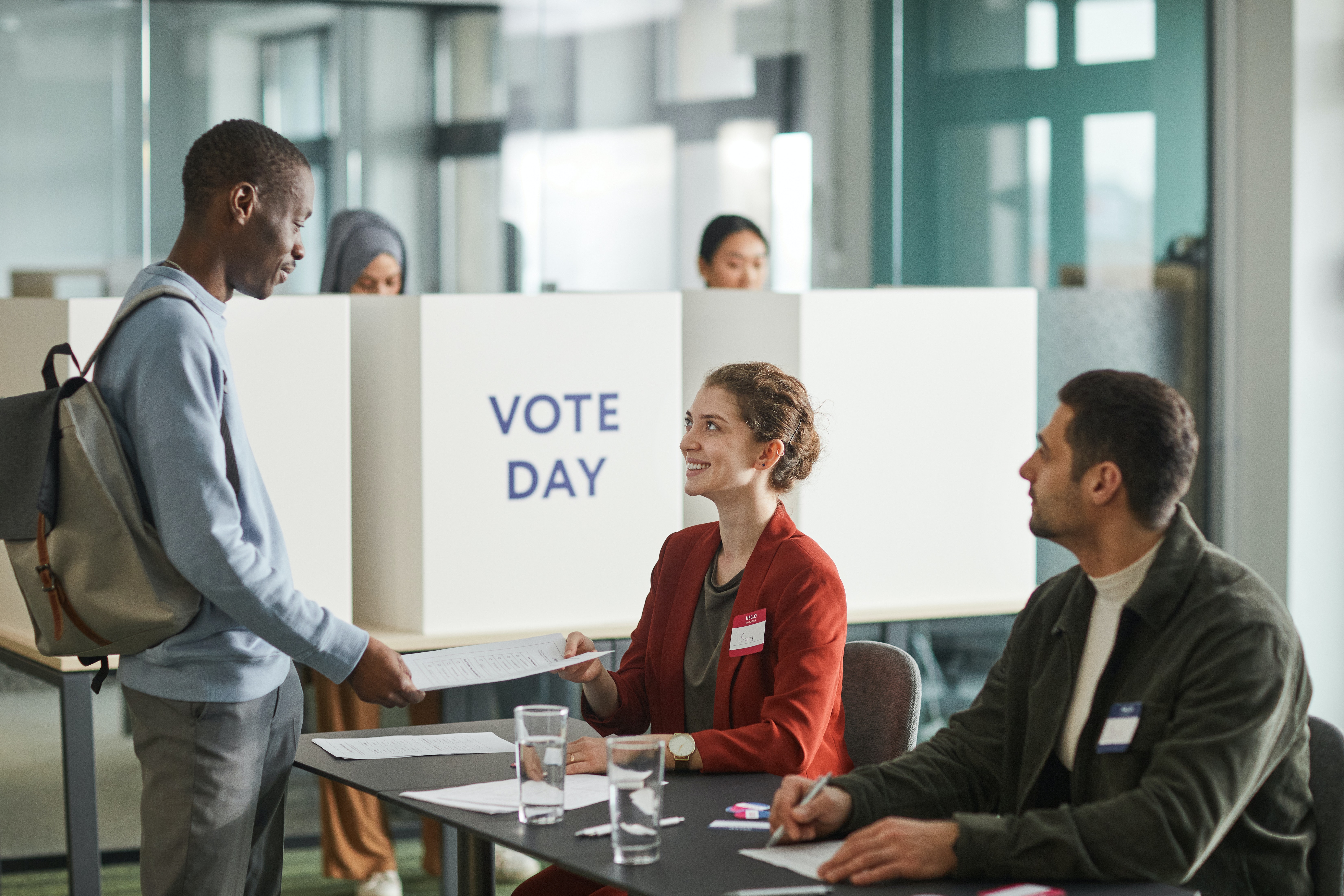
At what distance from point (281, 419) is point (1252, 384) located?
3.26 metres

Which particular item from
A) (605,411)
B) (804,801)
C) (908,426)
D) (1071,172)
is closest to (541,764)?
(804,801)

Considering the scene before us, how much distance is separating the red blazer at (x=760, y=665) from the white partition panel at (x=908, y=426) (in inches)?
37.0

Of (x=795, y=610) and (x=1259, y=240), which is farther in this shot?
(x=1259, y=240)

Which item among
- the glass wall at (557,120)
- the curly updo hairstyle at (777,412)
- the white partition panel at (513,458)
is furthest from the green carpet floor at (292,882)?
the glass wall at (557,120)

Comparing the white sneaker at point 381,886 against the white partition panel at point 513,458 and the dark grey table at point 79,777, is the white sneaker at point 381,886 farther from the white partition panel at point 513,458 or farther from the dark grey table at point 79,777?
the dark grey table at point 79,777

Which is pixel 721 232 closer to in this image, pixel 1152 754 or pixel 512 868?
pixel 512 868

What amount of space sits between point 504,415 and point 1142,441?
1.67 metres

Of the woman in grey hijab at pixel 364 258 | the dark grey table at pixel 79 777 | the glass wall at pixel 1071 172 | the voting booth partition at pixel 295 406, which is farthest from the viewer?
the glass wall at pixel 1071 172

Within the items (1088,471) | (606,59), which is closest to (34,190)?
(606,59)

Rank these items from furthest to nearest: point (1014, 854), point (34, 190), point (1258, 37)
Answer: point (34, 190), point (1258, 37), point (1014, 854)

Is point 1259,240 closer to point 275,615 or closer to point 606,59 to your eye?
point 606,59

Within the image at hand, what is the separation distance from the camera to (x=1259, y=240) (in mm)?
4723

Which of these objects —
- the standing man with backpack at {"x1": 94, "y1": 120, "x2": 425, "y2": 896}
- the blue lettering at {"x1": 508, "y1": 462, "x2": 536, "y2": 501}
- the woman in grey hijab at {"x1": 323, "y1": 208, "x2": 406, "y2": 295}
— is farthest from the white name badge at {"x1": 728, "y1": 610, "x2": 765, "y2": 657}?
the woman in grey hijab at {"x1": 323, "y1": 208, "x2": 406, "y2": 295}

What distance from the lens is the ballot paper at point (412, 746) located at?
2098 mm
